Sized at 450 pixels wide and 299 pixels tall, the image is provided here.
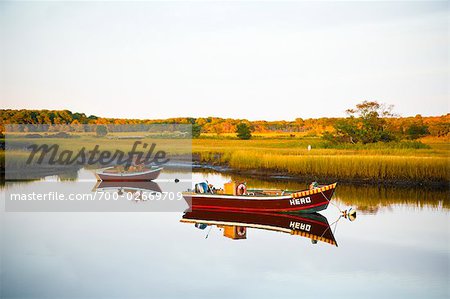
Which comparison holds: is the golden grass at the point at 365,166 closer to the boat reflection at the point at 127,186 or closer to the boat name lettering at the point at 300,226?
the boat reflection at the point at 127,186

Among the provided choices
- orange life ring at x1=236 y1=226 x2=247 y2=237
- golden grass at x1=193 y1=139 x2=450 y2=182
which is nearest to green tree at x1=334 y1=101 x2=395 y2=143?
golden grass at x1=193 y1=139 x2=450 y2=182

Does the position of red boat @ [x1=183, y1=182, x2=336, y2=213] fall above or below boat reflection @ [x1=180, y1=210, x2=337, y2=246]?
above

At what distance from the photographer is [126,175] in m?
34.9

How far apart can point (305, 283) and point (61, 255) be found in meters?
7.36

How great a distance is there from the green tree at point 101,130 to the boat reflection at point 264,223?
51306mm

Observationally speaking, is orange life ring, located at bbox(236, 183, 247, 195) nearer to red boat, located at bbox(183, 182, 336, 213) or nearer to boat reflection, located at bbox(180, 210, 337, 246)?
red boat, located at bbox(183, 182, 336, 213)

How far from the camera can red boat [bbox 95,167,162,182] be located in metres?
34.6

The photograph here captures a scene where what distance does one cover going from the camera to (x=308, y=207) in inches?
878

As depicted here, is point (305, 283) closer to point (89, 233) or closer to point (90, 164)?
point (89, 233)

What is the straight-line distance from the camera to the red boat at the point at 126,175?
34.6 meters

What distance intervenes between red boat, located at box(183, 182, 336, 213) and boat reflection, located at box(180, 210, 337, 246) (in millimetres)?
294

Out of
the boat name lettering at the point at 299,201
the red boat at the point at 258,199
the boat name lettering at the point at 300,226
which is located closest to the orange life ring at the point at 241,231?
the boat name lettering at the point at 300,226

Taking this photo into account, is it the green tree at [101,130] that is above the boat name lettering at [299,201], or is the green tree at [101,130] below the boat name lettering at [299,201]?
above

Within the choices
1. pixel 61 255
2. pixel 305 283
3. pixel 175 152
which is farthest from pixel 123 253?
pixel 175 152
